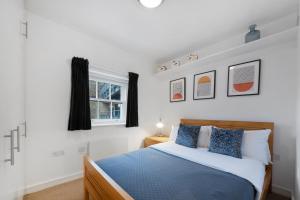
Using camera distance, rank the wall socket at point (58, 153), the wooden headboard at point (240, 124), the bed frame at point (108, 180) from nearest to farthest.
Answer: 1. the bed frame at point (108, 180)
2. the wooden headboard at point (240, 124)
3. the wall socket at point (58, 153)

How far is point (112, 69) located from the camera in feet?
9.36

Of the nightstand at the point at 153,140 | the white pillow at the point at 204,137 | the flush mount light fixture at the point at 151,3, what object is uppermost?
the flush mount light fixture at the point at 151,3

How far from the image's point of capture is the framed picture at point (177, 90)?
10.5 feet

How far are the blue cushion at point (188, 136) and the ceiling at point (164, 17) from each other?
1676mm

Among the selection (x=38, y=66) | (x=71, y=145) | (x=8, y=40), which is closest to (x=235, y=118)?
(x=71, y=145)

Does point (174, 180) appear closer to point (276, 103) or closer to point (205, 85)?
point (276, 103)

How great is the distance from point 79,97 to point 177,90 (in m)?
2.10

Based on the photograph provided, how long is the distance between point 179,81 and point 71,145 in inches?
99.1

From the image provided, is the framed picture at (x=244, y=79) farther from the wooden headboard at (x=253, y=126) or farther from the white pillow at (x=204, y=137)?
the white pillow at (x=204, y=137)

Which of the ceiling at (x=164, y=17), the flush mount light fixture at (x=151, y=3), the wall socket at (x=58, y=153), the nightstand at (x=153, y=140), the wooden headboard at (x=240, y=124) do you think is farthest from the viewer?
the nightstand at (x=153, y=140)

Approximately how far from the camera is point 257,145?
73.2 inches

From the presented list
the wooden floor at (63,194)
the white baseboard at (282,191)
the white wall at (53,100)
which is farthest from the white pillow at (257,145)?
the white wall at (53,100)

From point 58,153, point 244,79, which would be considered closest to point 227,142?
point 244,79

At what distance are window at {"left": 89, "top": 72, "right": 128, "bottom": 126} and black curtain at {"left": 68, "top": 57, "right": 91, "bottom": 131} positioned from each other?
27 centimetres
